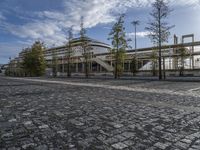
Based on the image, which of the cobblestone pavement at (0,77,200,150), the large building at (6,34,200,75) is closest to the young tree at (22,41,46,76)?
the large building at (6,34,200,75)

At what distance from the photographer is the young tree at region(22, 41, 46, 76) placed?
50000 millimetres

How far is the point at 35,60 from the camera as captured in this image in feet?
163

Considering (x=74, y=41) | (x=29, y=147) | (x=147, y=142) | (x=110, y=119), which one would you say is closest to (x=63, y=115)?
(x=110, y=119)

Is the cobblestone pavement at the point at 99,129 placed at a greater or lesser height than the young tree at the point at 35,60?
lesser

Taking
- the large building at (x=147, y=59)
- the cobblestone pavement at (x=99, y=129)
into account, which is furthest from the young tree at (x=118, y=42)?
the cobblestone pavement at (x=99, y=129)

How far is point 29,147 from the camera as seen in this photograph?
127 inches

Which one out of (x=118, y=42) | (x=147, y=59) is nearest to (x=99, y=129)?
(x=118, y=42)

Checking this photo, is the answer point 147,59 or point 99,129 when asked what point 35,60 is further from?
point 99,129

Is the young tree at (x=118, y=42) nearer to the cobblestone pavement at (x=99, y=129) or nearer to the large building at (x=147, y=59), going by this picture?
the large building at (x=147, y=59)

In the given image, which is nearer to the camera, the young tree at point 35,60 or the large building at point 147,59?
the large building at point 147,59

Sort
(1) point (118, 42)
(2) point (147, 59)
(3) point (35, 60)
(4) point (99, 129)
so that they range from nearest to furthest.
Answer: (4) point (99, 129) < (1) point (118, 42) < (2) point (147, 59) < (3) point (35, 60)

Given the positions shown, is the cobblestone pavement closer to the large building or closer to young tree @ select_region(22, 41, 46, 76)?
the large building

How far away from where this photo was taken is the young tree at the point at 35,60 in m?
50.0

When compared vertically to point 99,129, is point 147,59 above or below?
above
